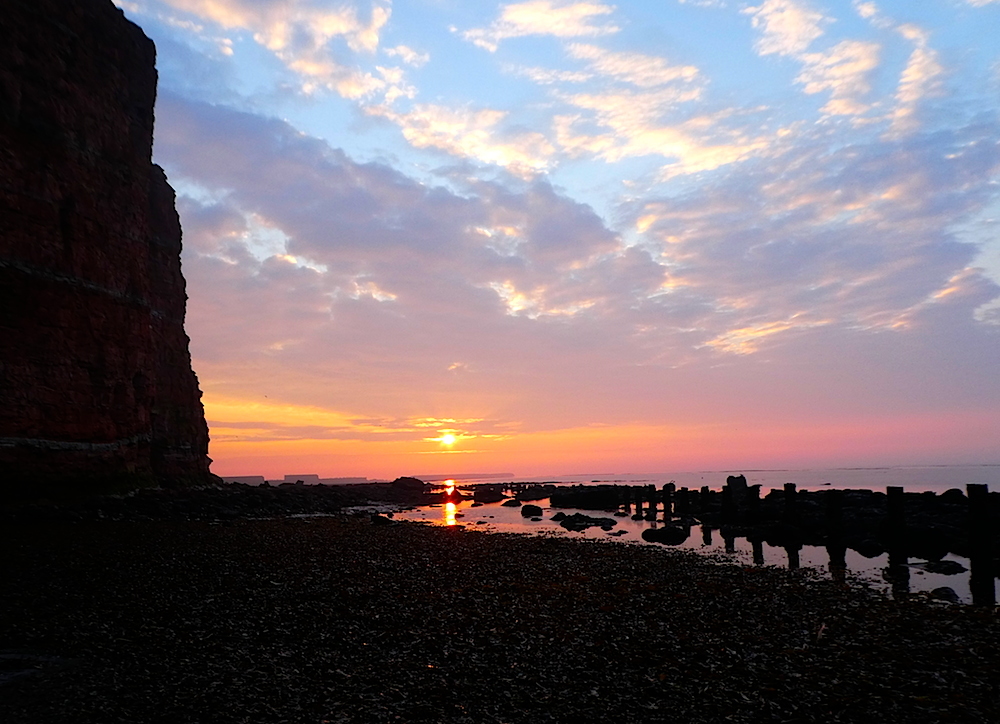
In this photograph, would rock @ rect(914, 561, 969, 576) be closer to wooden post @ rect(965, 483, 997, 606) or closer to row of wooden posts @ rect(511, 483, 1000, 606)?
row of wooden posts @ rect(511, 483, 1000, 606)

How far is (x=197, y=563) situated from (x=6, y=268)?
74.2ft

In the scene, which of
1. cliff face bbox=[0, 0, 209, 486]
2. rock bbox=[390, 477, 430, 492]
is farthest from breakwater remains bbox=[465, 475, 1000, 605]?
rock bbox=[390, 477, 430, 492]

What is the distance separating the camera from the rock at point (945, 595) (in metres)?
15.1

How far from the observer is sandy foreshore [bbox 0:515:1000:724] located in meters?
7.80

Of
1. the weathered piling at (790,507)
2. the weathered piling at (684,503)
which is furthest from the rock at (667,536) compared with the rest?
the weathered piling at (684,503)

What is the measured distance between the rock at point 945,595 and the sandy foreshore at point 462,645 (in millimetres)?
1676

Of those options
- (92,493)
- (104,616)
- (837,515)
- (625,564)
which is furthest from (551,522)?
(104,616)

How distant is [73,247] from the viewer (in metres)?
34.3

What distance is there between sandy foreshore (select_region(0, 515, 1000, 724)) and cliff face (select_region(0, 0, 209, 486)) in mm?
16474

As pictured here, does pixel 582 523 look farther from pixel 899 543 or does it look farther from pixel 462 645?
pixel 462 645

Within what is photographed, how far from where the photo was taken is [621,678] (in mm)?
8922

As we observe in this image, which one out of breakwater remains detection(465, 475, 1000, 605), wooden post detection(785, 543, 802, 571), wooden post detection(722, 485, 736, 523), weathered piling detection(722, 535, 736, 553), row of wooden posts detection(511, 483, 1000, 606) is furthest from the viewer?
wooden post detection(722, 485, 736, 523)

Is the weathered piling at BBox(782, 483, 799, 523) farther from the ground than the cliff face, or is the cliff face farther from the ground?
the cliff face

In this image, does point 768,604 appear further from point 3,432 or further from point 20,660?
point 3,432
